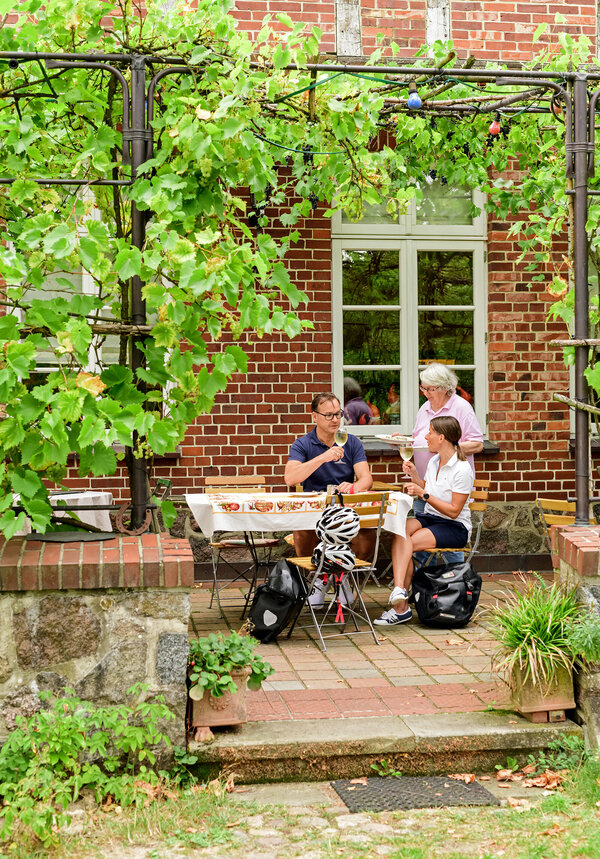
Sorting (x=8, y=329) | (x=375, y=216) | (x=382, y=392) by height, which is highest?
(x=375, y=216)

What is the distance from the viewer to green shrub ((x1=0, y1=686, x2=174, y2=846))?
11.5ft

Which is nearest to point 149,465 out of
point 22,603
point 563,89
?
point 22,603

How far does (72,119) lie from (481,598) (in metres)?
4.22

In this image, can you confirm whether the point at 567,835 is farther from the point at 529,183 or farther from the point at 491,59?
the point at 491,59

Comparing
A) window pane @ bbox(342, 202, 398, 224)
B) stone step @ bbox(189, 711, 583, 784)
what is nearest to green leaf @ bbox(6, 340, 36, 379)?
stone step @ bbox(189, 711, 583, 784)

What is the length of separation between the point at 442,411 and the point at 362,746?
325 centimetres

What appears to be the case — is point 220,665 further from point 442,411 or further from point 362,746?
Result: point 442,411

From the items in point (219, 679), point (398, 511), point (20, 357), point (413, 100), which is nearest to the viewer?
point (20, 357)

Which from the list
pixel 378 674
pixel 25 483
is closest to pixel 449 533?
pixel 378 674

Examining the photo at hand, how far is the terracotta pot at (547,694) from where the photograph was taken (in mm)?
4195

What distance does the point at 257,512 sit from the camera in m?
5.70

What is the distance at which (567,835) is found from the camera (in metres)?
3.43

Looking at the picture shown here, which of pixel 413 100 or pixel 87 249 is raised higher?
pixel 413 100

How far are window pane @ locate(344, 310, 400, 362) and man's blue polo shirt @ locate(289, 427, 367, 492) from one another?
1.54 metres
